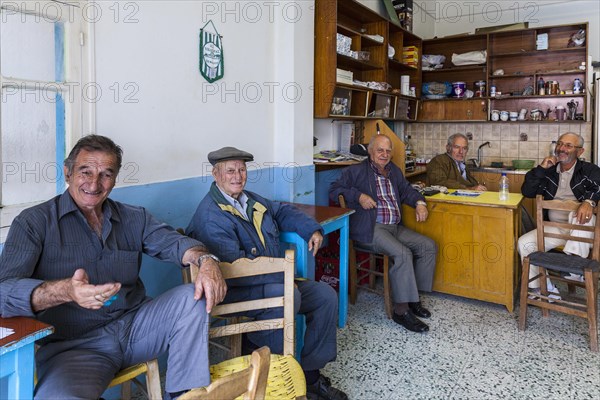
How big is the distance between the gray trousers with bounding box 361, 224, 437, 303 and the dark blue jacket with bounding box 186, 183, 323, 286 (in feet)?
3.14

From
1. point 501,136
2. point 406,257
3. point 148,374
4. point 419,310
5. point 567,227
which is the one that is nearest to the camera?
point 148,374

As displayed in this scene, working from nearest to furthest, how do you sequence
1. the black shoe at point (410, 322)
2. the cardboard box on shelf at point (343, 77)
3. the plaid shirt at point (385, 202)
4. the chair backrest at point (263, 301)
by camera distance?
the chair backrest at point (263, 301)
the black shoe at point (410, 322)
the plaid shirt at point (385, 202)
the cardboard box on shelf at point (343, 77)

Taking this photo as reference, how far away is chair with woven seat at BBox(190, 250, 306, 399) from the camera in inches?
65.7

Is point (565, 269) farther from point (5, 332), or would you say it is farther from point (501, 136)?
point (501, 136)

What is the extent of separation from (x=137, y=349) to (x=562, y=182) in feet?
10.6

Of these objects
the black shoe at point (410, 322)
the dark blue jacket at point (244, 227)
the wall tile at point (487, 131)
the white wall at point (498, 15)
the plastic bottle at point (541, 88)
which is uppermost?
the white wall at point (498, 15)

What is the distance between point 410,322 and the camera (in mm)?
3117

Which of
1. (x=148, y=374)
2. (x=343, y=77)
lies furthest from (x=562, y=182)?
(x=148, y=374)

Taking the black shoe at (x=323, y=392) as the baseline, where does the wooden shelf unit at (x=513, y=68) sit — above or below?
above

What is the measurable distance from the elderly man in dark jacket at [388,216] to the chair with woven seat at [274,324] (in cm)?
151

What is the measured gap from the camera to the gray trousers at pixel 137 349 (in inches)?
57.0

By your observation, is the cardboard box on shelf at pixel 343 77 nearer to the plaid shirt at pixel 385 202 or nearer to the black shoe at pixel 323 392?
the plaid shirt at pixel 385 202

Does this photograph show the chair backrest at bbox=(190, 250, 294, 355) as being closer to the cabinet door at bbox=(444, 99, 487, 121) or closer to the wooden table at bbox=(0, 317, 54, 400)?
the wooden table at bbox=(0, 317, 54, 400)

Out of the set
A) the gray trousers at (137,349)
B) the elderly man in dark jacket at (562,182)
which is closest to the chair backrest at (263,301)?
the gray trousers at (137,349)
